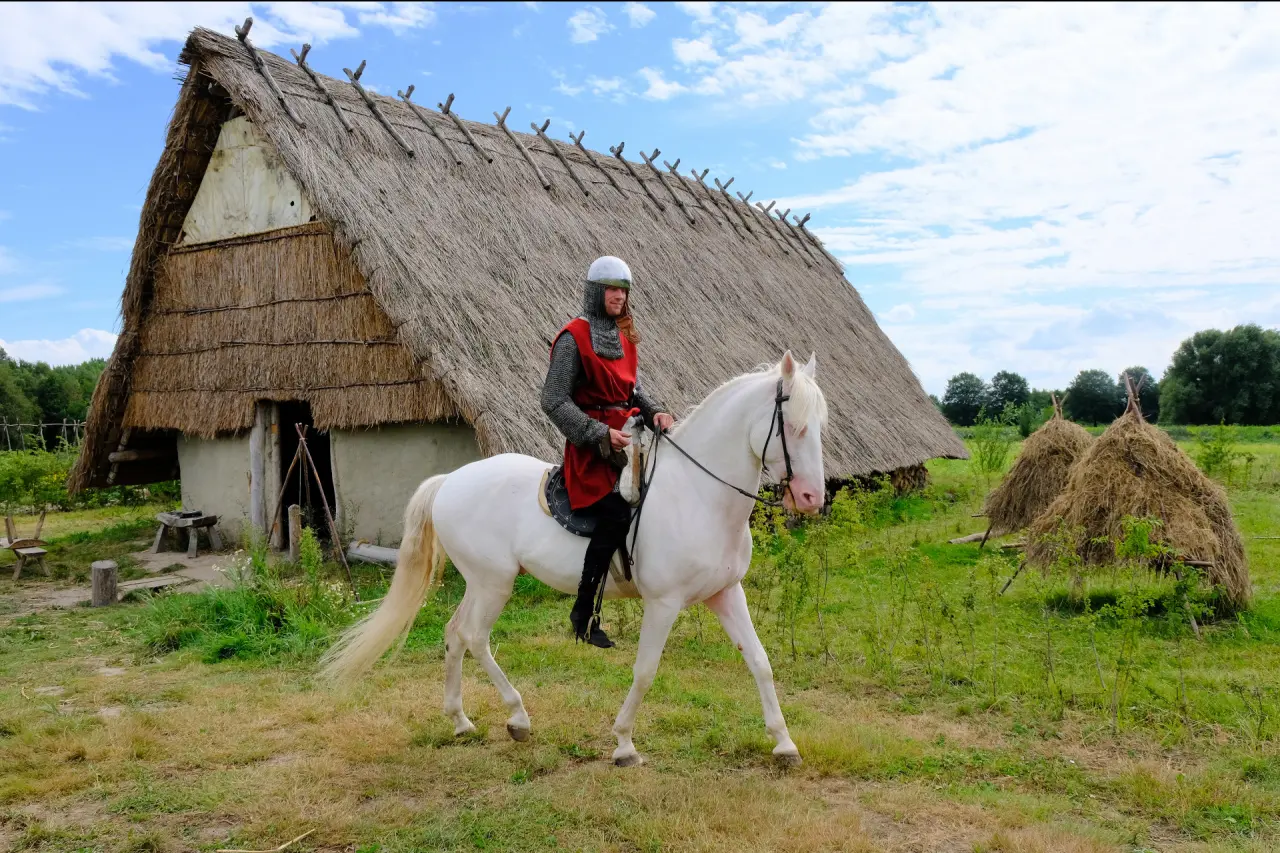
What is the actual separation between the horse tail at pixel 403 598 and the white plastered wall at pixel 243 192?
585 cm

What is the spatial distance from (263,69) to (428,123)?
2.19 meters

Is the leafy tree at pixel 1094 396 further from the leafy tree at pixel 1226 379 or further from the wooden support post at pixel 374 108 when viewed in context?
the wooden support post at pixel 374 108

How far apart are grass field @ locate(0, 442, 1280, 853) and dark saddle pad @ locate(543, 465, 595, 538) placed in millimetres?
1116

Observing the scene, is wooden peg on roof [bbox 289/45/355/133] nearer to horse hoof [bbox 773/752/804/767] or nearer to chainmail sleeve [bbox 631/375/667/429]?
chainmail sleeve [bbox 631/375/667/429]

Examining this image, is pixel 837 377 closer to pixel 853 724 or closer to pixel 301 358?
pixel 301 358

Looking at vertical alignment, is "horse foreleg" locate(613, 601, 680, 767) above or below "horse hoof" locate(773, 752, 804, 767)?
above

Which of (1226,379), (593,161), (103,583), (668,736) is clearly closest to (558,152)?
(593,161)

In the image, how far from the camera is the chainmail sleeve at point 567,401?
3928 millimetres

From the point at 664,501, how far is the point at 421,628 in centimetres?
342

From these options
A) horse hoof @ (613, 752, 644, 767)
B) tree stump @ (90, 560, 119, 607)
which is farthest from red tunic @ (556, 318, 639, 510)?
tree stump @ (90, 560, 119, 607)

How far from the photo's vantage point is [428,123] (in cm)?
1127

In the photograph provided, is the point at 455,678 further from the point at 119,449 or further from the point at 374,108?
the point at 119,449

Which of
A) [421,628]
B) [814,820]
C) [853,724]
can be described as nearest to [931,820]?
[814,820]

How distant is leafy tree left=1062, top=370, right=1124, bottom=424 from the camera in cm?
3030
